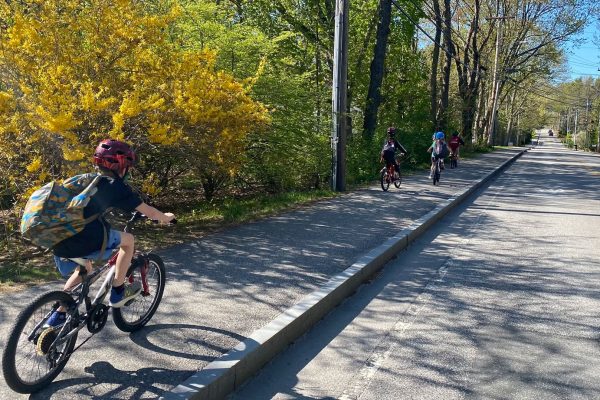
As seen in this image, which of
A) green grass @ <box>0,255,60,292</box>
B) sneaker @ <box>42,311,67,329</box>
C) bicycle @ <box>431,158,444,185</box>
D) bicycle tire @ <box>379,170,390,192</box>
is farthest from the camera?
bicycle @ <box>431,158,444,185</box>

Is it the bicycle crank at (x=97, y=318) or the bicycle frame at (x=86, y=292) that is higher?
the bicycle frame at (x=86, y=292)

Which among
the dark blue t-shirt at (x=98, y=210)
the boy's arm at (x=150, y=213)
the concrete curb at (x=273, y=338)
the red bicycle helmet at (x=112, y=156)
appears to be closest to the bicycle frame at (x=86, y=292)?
the dark blue t-shirt at (x=98, y=210)

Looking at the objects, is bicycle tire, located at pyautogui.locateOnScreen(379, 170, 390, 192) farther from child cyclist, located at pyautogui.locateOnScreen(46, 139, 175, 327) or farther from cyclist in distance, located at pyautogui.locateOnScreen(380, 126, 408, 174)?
child cyclist, located at pyautogui.locateOnScreen(46, 139, 175, 327)

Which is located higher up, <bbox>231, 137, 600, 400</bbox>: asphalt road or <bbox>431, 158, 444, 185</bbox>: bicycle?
<bbox>431, 158, 444, 185</bbox>: bicycle

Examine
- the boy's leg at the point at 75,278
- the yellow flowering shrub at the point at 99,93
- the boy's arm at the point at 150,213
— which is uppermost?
the yellow flowering shrub at the point at 99,93

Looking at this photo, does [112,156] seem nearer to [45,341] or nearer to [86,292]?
[86,292]

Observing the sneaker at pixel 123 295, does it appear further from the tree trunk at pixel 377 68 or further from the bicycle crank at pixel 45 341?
the tree trunk at pixel 377 68

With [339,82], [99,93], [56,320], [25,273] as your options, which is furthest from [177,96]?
[339,82]

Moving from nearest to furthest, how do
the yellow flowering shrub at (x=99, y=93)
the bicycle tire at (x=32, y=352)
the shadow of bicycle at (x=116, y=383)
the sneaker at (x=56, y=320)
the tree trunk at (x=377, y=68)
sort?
1. the bicycle tire at (x=32, y=352)
2. the shadow of bicycle at (x=116, y=383)
3. the sneaker at (x=56, y=320)
4. the yellow flowering shrub at (x=99, y=93)
5. the tree trunk at (x=377, y=68)

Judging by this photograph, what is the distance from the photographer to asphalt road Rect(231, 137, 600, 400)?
396 centimetres

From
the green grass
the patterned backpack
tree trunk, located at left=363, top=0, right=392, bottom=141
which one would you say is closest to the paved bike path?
the green grass

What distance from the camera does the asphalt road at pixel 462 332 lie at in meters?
3.96

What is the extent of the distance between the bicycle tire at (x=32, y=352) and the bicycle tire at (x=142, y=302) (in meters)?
0.67

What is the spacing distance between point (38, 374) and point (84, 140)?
462cm
